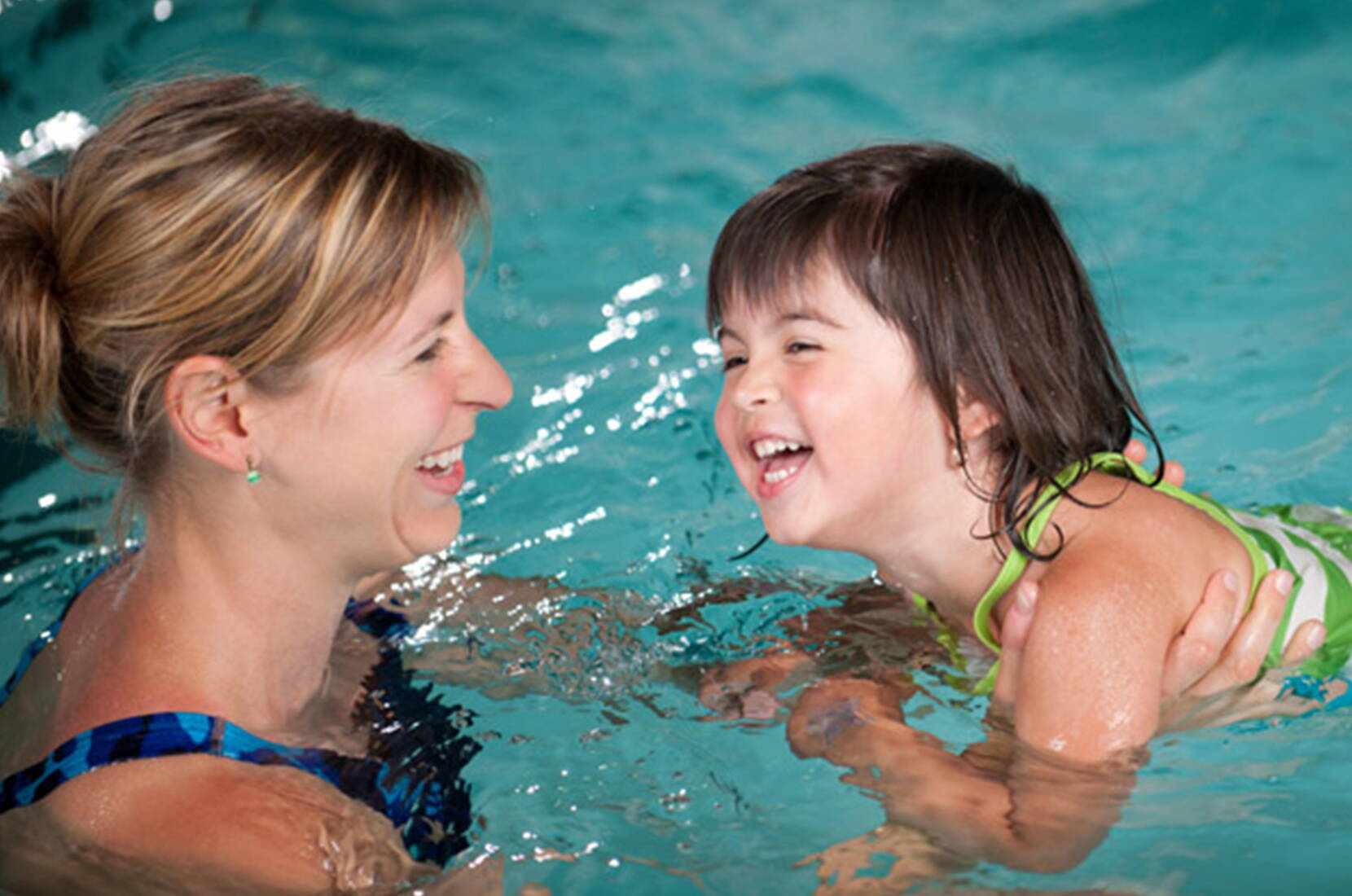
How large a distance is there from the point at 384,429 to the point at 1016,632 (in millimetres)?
1058

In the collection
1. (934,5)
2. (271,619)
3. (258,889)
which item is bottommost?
(258,889)

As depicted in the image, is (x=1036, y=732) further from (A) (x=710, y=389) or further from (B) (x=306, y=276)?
(A) (x=710, y=389)

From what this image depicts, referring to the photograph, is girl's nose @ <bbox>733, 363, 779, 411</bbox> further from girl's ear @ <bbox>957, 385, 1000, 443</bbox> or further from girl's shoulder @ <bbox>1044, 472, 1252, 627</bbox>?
girl's shoulder @ <bbox>1044, 472, 1252, 627</bbox>

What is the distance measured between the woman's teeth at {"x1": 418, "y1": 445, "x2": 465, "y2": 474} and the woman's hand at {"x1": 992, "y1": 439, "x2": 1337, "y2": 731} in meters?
0.93

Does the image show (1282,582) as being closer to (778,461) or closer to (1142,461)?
(1142,461)

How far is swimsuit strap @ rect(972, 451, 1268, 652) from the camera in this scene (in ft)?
8.55

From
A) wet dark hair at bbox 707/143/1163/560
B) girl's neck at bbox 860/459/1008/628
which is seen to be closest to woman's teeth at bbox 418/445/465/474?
wet dark hair at bbox 707/143/1163/560

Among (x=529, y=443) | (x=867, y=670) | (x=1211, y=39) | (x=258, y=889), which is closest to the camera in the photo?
(x=258, y=889)

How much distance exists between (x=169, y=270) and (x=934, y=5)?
4688mm

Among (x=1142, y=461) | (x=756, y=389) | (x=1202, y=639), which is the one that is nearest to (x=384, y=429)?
(x=756, y=389)

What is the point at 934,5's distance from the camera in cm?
607

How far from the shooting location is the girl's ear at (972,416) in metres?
2.64

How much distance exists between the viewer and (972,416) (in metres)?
2.66

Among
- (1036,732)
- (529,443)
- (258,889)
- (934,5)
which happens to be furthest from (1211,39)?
(258,889)
